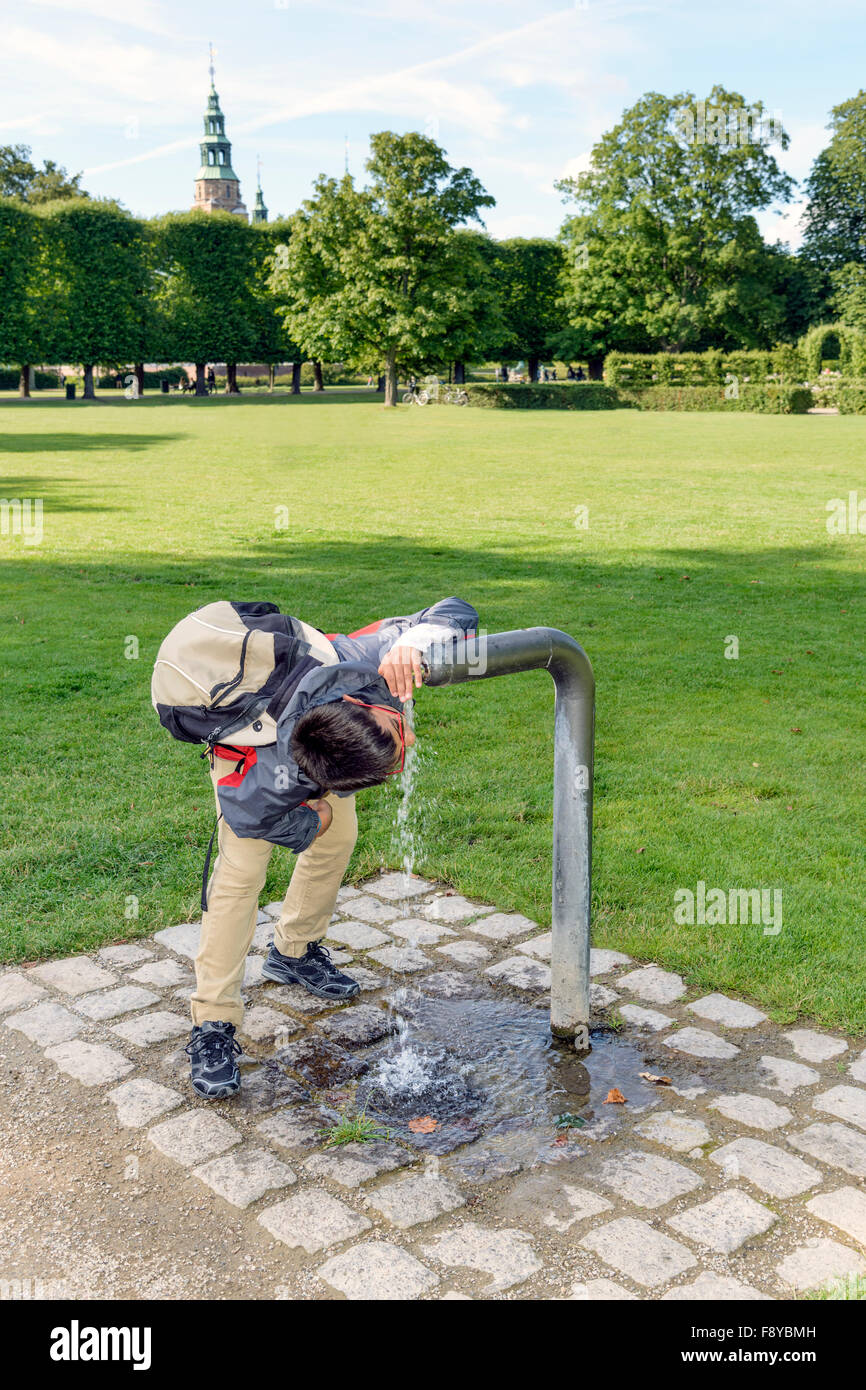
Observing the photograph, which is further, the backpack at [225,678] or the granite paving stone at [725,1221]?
the backpack at [225,678]

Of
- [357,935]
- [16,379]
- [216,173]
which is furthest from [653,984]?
[216,173]

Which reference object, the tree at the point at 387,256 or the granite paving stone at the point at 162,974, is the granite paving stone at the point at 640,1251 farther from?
the tree at the point at 387,256

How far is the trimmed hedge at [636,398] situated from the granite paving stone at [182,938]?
4189 cm

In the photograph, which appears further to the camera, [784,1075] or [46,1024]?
[46,1024]

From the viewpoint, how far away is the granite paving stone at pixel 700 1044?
3.79 metres

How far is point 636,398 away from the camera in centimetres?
4791

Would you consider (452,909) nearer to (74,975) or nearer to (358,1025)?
(358,1025)

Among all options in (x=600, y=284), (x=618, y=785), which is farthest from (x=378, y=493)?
(x=600, y=284)

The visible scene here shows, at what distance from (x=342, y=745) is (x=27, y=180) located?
7584 cm

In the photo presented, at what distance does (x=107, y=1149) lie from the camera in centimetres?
327

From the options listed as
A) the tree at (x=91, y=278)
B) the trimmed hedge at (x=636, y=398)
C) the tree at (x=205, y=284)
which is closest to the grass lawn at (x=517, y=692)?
the trimmed hedge at (x=636, y=398)

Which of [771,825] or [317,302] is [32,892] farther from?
[317,302]

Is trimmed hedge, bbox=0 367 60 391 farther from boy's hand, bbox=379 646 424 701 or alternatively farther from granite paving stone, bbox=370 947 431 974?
boy's hand, bbox=379 646 424 701
